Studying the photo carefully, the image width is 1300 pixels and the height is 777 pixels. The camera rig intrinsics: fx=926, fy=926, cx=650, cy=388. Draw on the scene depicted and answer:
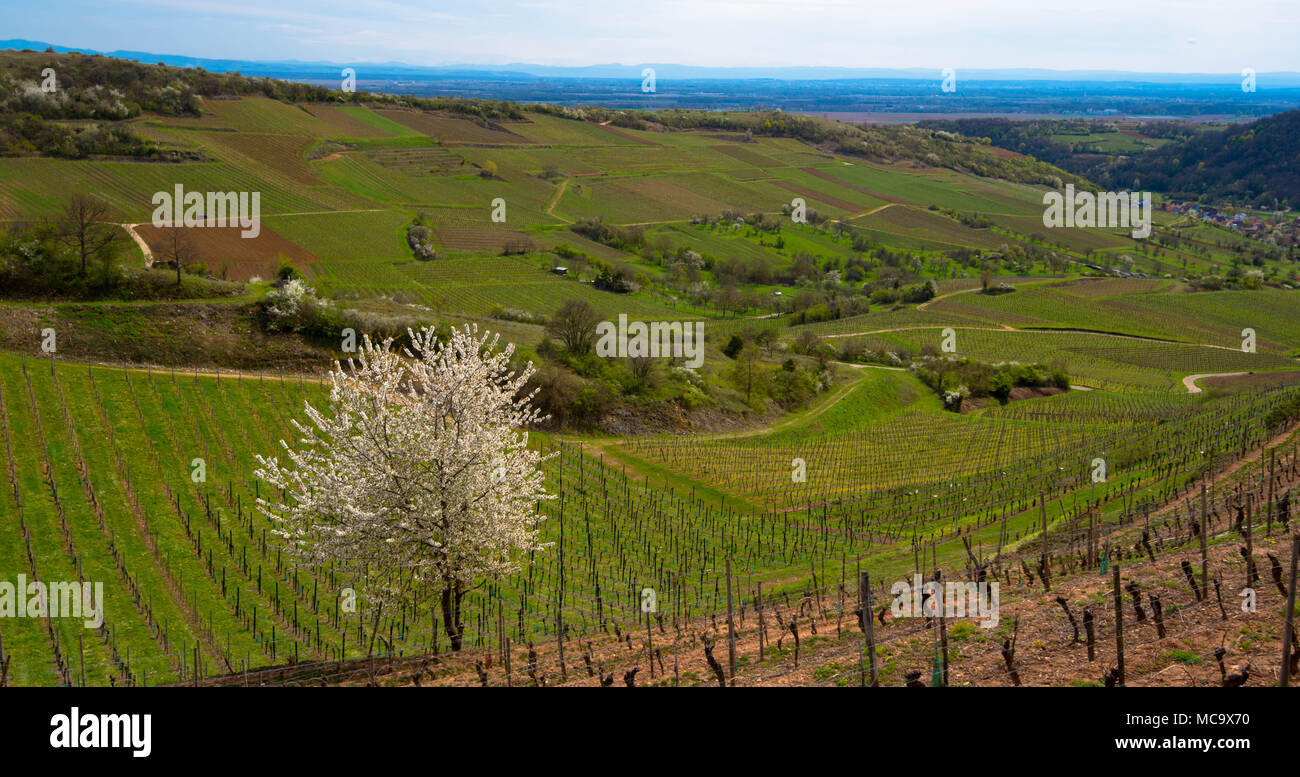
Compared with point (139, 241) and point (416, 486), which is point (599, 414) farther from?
point (139, 241)

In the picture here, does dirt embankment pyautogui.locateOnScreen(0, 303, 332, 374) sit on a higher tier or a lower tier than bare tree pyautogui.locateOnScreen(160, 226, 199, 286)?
lower

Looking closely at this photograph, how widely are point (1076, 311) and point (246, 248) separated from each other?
330 feet

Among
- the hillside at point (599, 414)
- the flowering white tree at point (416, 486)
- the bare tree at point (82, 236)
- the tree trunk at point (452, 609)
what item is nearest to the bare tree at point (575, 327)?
the hillside at point (599, 414)

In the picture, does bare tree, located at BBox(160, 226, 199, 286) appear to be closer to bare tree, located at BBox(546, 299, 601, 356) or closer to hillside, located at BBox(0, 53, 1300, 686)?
hillside, located at BBox(0, 53, 1300, 686)

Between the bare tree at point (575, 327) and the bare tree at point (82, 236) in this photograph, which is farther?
the bare tree at point (575, 327)

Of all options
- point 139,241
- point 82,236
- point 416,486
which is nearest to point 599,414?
point 82,236

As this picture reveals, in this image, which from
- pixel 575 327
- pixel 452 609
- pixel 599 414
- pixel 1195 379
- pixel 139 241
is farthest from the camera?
pixel 1195 379

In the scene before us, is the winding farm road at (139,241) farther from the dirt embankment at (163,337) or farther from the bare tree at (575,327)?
the bare tree at (575,327)

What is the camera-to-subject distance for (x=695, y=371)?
68.1m

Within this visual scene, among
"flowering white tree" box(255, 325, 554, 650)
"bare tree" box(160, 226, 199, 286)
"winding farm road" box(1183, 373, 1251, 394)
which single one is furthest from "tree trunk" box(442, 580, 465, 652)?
"winding farm road" box(1183, 373, 1251, 394)

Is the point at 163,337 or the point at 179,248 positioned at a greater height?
the point at 179,248

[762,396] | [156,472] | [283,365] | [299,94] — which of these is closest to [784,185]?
[299,94]

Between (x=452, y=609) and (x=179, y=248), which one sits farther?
(x=179, y=248)

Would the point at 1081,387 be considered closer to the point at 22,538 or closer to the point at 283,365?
the point at 283,365
